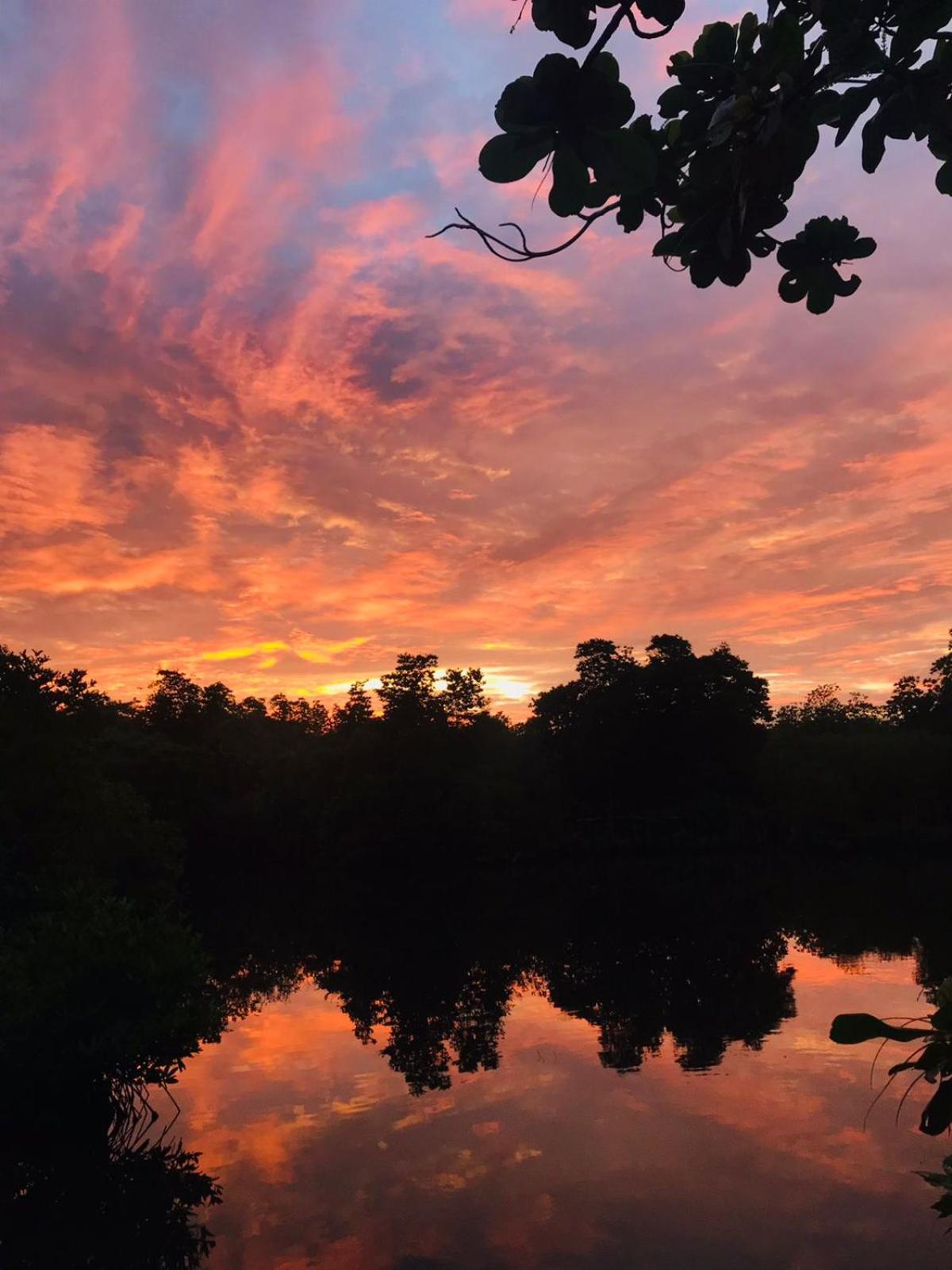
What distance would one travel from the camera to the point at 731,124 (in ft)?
8.16

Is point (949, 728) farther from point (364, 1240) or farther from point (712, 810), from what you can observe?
point (364, 1240)

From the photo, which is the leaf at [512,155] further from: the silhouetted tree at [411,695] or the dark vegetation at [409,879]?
the silhouetted tree at [411,695]

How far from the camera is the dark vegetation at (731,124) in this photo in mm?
2369

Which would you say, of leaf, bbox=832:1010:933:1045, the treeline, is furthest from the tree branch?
the treeline

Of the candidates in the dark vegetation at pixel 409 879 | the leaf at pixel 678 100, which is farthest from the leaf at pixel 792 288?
the dark vegetation at pixel 409 879

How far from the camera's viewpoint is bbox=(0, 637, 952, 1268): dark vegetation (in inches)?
467

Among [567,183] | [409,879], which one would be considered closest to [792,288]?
[567,183]

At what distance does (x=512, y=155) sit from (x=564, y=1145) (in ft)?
45.8

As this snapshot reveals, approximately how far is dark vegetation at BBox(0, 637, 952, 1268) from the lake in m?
0.36

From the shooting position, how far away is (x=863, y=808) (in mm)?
69438

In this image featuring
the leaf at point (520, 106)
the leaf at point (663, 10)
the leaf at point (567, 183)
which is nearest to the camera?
the leaf at point (520, 106)

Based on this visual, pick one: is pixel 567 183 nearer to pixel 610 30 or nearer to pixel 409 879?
pixel 610 30

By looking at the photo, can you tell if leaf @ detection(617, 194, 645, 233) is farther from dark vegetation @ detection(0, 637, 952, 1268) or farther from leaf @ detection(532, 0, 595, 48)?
dark vegetation @ detection(0, 637, 952, 1268)

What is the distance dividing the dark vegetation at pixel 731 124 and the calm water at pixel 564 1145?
10.0m
